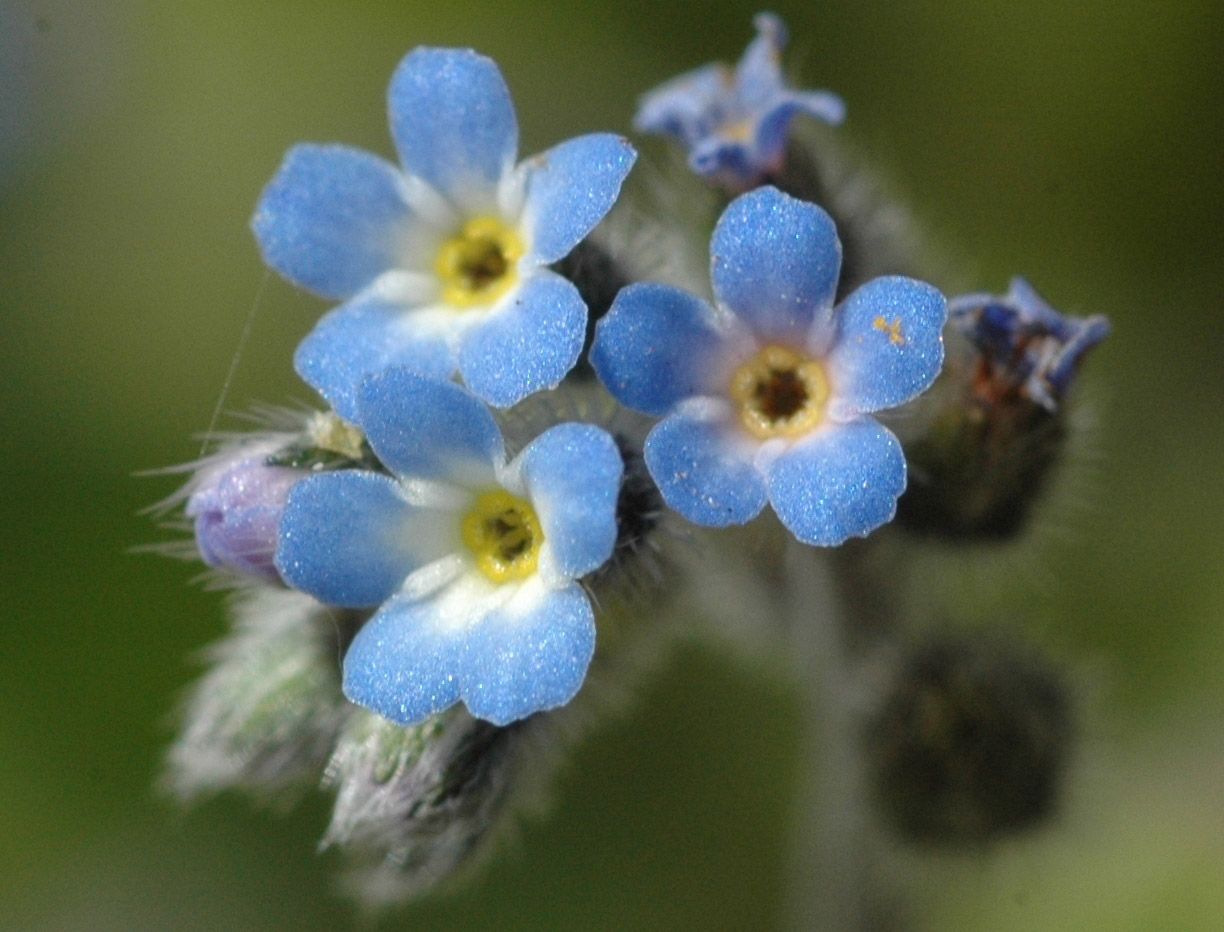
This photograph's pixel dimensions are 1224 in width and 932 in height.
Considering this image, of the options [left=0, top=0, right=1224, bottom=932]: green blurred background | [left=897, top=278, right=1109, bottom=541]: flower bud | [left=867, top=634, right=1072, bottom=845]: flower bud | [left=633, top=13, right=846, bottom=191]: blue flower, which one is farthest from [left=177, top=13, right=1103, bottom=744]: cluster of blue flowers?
[left=0, top=0, right=1224, bottom=932]: green blurred background

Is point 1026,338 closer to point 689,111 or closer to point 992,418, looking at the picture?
point 992,418

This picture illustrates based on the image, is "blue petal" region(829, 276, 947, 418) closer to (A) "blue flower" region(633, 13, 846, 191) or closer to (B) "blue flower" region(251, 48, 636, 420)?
(B) "blue flower" region(251, 48, 636, 420)

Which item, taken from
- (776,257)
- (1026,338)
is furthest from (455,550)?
(1026,338)

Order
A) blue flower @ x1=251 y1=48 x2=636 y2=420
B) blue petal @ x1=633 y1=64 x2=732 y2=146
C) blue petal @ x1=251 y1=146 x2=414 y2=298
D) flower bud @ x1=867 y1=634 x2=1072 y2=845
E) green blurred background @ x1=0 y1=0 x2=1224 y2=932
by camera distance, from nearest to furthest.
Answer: blue flower @ x1=251 y1=48 x2=636 y2=420 < blue petal @ x1=251 y1=146 x2=414 y2=298 < blue petal @ x1=633 y1=64 x2=732 y2=146 < flower bud @ x1=867 y1=634 x2=1072 y2=845 < green blurred background @ x1=0 y1=0 x2=1224 y2=932

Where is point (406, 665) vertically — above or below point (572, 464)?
below

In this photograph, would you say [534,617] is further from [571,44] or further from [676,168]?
[571,44]

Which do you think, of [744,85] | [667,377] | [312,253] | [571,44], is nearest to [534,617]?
[667,377]
